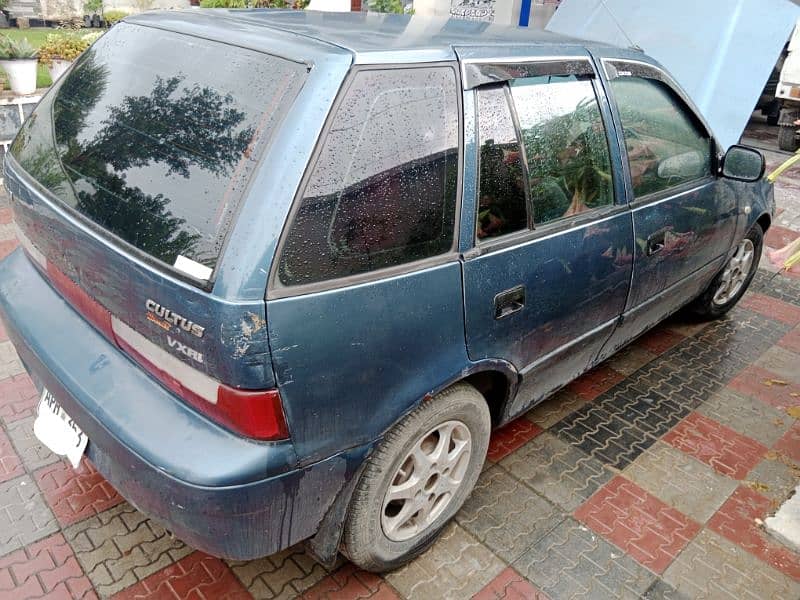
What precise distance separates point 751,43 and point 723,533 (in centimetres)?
733

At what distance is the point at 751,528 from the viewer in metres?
2.83

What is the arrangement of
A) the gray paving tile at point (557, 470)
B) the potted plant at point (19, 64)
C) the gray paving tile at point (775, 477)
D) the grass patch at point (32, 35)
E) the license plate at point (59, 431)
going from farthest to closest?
the grass patch at point (32, 35) → the potted plant at point (19, 64) → the gray paving tile at point (775, 477) → the gray paving tile at point (557, 470) → the license plate at point (59, 431)

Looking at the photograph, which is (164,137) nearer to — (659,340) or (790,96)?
(659,340)

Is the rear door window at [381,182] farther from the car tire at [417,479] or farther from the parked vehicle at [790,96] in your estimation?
the parked vehicle at [790,96]

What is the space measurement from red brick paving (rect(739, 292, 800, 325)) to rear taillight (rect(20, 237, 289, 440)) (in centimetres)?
445

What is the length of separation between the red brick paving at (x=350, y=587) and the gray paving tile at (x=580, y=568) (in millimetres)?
553

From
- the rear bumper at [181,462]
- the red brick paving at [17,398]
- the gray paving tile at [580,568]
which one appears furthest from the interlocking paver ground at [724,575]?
the red brick paving at [17,398]

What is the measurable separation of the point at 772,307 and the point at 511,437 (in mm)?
3005

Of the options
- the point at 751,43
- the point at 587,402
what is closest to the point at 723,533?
the point at 587,402

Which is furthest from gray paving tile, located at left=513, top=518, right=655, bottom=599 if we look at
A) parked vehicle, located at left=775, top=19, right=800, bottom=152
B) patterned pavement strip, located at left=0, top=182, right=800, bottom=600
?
parked vehicle, located at left=775, top=19, right=800, bottom=152

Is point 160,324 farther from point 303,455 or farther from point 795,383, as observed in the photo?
point 795,383

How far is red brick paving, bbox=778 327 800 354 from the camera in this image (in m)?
4.40

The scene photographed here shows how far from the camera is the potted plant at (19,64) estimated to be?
668cm

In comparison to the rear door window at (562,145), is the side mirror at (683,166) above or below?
below
